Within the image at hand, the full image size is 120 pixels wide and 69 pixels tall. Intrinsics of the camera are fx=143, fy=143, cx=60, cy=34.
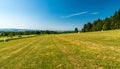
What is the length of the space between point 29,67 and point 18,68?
68 cm

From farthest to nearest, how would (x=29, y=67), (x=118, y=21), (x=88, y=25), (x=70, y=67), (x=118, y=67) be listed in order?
(x=88, y=25) < (x=118, y=21) < (x=29, y=67) < (x=70, y=67) < (x=118, y=67)

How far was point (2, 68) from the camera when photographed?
29.7 feet

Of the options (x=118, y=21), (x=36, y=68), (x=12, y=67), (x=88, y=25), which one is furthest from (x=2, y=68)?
(x=88, y=25)

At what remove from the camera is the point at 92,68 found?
738cm

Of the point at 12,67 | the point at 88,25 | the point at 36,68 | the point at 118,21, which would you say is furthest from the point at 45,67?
the point at 88,25

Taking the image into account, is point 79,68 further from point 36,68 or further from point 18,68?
point 18,68

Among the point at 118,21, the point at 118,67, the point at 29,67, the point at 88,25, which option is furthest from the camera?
the point at 88,25

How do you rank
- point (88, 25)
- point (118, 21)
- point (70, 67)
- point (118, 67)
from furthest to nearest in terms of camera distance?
1. point (88, 25)
2. point (118, 21)
3. point (70, 67)
4. point (118, 67)

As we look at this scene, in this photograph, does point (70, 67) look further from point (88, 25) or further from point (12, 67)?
point (88, 25)

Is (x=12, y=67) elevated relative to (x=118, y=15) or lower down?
A: lower down

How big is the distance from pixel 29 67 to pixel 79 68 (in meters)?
3.10

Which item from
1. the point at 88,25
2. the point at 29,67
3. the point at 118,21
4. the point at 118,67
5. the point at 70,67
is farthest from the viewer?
the point at 88,25

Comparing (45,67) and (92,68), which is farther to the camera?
(45,67)

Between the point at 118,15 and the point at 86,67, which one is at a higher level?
the point at 118,15
